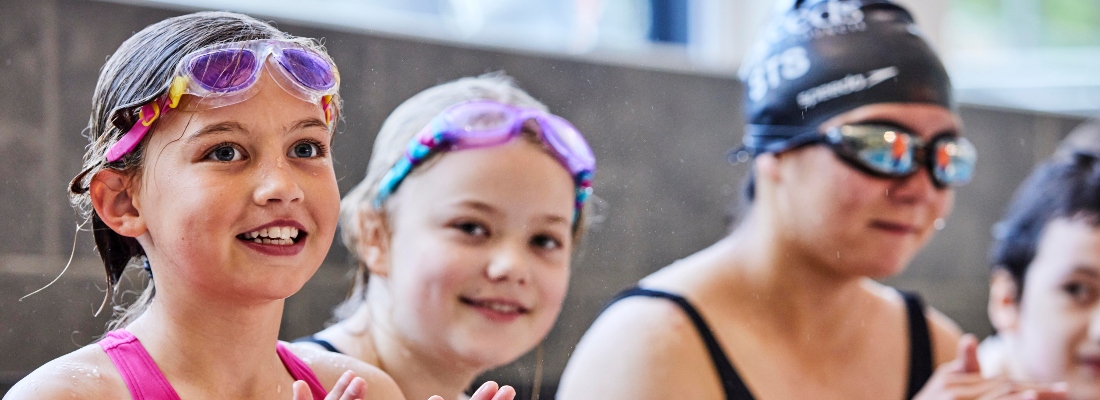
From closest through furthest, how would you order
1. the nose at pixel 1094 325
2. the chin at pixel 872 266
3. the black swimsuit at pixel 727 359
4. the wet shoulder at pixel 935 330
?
the black swimsuit at pixel 727 359, the chin at pixel 872 266, the wet shoulder at pixel 935 330, the nose at pixel 1094 325

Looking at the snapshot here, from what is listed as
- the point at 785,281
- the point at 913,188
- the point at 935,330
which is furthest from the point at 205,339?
the point at 935,330

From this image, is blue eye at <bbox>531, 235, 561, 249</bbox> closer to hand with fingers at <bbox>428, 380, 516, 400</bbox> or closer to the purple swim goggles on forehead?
the purple swim goggles on forehead

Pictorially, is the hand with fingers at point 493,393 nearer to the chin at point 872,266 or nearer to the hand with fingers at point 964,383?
the chin at point 872,266

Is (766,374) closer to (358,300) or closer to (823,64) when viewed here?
(823,64)

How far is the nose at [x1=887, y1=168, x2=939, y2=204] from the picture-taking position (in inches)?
38.8

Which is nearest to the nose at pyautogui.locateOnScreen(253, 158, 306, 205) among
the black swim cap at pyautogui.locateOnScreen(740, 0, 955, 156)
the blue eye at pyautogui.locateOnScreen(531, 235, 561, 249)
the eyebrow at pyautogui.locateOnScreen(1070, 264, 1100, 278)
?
the blue eye at pyautogui.locateOnScreen(531, 235, 561, 249)

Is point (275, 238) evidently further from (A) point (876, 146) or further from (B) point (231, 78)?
(A) point (876, 146)

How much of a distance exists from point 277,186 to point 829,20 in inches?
25.1

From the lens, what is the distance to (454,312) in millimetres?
695

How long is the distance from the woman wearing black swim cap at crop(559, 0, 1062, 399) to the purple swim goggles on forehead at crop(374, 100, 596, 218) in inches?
8.0

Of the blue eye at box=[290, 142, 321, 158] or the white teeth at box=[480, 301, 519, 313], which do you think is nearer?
the blue eye at box=[290, 142, 321, 158]

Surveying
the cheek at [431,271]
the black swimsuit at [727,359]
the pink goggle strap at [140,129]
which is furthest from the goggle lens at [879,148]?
the pink goggle strap at [140,129]

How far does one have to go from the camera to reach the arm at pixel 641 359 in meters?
0.81

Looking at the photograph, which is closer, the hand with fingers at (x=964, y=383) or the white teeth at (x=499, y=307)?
the white teeth at (x=499, y=307)
